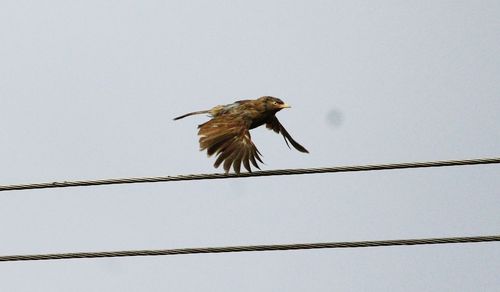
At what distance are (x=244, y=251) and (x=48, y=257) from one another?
1.56 metres

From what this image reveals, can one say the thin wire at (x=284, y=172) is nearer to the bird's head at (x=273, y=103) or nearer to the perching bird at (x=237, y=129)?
the perching bird at (x=237, y=129)

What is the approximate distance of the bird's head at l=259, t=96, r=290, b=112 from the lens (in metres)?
14.1

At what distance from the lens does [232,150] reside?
40.2ft

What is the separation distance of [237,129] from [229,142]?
0.62 meters

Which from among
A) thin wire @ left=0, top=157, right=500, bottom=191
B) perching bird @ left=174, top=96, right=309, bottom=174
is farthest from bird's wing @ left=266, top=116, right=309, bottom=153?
thin wire @ left=0, top=157, right=500, bottom=191

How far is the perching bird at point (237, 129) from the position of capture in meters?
12.1

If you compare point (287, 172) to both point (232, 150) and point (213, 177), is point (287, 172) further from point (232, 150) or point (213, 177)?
point (232, 150)

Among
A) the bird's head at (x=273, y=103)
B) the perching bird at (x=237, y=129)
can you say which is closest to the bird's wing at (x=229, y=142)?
the perching bird at (x=237, y=129)

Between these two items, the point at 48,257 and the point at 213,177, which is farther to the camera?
the point at 213,177

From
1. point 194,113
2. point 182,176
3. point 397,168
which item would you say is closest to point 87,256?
point 182,176

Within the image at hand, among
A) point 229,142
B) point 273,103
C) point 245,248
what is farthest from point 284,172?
point 273,103

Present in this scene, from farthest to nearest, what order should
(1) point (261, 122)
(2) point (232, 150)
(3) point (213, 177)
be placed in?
(1) point (261, 122)
(2) point (232, 150)
(3) point (213, 177)

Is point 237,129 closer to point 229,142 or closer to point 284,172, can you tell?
point 229,142

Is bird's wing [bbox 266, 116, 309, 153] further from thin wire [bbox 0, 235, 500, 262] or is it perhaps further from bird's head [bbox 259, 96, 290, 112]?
thin wire [bbox 0, 235, 500, 262]
